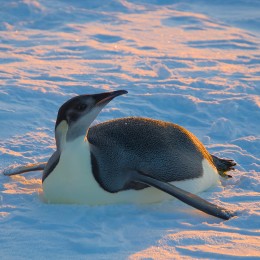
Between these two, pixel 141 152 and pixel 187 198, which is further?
pixel 141 152

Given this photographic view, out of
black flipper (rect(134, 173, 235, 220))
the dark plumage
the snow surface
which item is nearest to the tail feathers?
the snow surface

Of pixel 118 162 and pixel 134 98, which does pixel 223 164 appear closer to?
pixel 118 162

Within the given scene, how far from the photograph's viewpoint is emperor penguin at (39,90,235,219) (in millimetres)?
4020

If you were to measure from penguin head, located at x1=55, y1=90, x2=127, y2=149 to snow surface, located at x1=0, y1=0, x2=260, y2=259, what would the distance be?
1.45 ft

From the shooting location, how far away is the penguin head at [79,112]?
3994mm

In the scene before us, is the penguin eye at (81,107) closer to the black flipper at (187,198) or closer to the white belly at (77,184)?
the white belly at (77,184)

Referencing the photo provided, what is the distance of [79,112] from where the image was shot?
4.01m

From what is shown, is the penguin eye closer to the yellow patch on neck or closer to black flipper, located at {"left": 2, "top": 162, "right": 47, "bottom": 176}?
the yellow patch on neck

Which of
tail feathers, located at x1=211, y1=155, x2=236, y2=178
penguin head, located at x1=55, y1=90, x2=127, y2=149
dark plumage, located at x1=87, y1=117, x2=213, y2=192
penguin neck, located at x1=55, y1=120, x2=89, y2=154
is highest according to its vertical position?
penguin head, located at x1=55, y1=90, x2=127, y2=149

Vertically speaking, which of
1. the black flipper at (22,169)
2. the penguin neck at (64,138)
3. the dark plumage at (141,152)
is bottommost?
the black flipper at (22,169)

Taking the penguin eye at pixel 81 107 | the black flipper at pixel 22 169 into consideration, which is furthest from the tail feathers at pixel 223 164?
the penguin eye at pixel 81 107

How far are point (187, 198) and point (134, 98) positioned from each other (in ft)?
9.79

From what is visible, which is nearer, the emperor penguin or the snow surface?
the snow surface

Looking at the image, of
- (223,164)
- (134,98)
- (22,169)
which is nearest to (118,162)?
(22,169)
